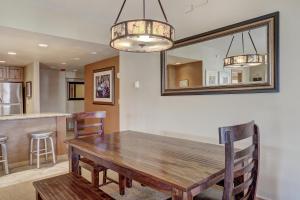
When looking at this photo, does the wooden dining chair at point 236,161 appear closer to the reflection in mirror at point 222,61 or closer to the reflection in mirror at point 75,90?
the reflection in mirror at point 222,61

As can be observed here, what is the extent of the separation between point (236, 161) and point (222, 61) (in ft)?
5.43

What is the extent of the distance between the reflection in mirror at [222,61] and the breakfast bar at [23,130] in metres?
2.36

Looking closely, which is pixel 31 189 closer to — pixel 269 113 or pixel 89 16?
pixel 89 16

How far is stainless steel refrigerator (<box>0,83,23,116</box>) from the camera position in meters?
5.65

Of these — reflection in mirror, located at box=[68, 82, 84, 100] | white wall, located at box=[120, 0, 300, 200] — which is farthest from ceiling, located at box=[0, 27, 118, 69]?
reflection in mirror, located at box=[68, 82, 84, 100]

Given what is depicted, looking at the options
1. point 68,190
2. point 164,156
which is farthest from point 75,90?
point 164,156

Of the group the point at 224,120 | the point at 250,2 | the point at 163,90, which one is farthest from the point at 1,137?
the point at 250,2

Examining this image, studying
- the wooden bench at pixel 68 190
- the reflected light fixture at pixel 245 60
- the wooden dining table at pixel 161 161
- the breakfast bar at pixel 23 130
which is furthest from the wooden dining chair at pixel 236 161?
the breakfast bar at pixel 23 130

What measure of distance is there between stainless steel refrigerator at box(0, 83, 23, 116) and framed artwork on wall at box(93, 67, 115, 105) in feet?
7.55

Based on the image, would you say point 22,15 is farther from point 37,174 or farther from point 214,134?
point 214,134

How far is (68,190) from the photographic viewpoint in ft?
5.50

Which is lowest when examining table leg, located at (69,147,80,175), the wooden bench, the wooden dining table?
the wooden bench

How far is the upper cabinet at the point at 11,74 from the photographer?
581 cm

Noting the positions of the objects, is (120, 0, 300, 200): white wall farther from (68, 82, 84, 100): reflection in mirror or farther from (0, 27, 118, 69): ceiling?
(68, 82, 84, 100): reflection in mirror
